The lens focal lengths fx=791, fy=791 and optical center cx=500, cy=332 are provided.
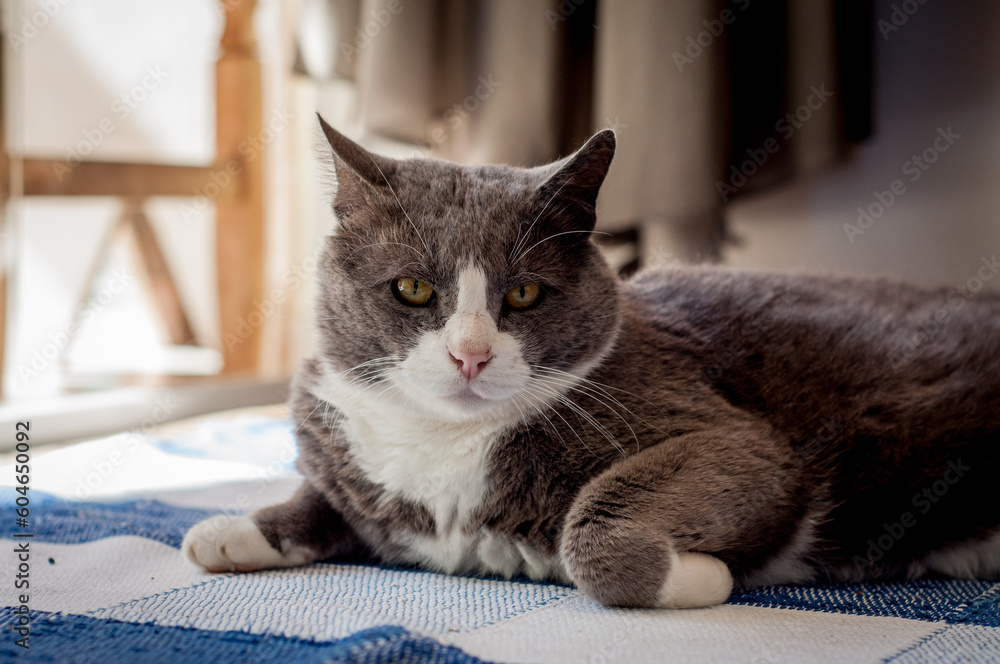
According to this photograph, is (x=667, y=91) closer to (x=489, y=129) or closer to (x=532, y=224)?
(x=489, y=129)

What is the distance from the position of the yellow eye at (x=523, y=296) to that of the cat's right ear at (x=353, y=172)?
0.26m

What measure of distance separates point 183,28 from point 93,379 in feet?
4.78

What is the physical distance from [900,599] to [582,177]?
2.45 feet

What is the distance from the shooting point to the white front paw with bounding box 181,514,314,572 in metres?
1.12

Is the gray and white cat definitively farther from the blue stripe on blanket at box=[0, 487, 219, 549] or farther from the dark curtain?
the dark curtain

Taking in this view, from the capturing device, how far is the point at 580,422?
1.16 meters

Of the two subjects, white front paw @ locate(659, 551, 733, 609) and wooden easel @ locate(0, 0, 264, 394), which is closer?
white front paw @ locate(659, 551, 733, 609)

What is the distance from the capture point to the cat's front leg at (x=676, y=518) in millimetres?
970

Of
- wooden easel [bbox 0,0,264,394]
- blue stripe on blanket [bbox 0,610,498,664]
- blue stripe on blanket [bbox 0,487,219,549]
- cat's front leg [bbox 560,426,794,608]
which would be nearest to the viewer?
blue stripe on blanket [bbox 0,610,498,664]

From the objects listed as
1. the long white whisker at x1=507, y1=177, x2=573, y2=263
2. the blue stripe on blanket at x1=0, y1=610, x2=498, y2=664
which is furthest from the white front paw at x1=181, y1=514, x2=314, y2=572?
the long white whisker at x1=507, y1=177, x2=573, y2=263

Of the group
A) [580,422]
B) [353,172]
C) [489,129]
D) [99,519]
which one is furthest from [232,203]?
[580,422]

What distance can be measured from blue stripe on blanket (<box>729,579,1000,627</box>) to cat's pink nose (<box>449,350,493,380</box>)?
0.46 meters

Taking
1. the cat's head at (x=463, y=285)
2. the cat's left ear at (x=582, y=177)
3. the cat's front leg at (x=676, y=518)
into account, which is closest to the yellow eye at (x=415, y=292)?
the cat's head at (x=463, y=285)

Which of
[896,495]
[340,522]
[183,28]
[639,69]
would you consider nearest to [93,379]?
[183,28]
